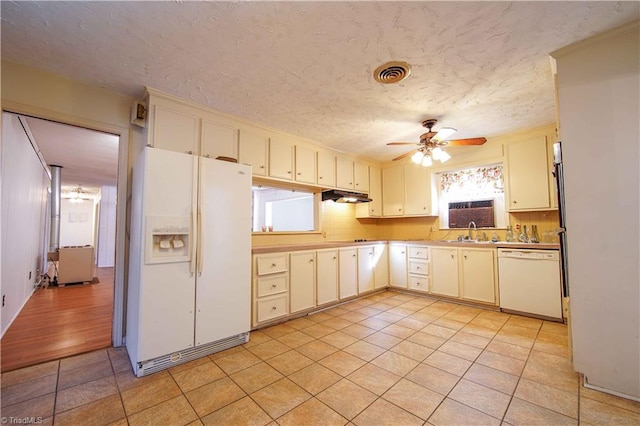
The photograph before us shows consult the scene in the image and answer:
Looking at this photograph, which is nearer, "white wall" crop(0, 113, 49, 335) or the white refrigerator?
the white refrigerator

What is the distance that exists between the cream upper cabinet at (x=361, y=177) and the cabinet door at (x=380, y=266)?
1.08 metres

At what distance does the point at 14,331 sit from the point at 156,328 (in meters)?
2.26

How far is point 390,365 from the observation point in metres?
2.17

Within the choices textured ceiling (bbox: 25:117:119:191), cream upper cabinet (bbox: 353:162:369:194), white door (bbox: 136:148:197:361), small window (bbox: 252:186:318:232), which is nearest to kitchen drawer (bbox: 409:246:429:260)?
cream upper cabinet (bbox: 353:162:369:194)

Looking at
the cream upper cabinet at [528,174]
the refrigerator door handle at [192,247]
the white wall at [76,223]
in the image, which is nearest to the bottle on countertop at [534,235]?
the cream upper cabinet at [528,174]

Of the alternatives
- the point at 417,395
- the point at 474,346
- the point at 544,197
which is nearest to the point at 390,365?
the point at 417,395

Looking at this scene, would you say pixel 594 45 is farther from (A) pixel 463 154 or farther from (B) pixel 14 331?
(B) pixel 14 331

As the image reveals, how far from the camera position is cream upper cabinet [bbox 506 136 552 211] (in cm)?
347

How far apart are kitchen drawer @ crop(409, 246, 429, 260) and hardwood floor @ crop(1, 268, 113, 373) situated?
4078 mm

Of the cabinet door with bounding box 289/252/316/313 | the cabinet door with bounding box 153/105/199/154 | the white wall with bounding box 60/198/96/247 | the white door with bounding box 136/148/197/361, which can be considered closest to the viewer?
the white door with bounding box 136/148/197/361

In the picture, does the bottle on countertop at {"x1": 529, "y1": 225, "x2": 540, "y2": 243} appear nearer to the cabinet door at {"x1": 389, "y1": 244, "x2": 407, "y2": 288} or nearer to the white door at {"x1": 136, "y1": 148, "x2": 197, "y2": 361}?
the cabinet door at {"x1": 389, "y1": 244, "x2": 407, "y2": 288}

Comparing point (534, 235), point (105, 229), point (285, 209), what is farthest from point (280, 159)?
point (105, 229)

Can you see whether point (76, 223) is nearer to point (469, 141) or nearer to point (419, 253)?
point (419, 253)

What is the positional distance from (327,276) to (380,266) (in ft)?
4.16
